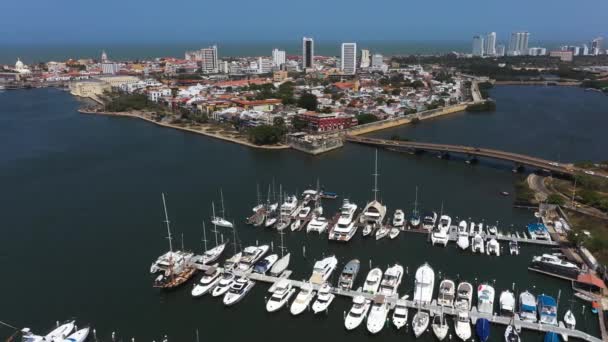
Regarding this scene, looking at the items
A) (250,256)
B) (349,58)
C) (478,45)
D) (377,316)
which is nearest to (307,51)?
(349,58)

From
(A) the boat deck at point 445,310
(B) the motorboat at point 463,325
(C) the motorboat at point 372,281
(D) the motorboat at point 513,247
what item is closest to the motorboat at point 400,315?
(A) the boat deck at point 445,310

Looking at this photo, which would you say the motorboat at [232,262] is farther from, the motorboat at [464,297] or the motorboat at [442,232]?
the motorboat at [442,232]

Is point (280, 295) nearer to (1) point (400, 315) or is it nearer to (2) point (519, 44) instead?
(1) point (400, 315)

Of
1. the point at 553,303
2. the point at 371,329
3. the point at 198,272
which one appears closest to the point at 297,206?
the point at 198,272

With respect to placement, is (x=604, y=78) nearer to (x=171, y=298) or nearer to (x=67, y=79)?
(x=171, y=298)

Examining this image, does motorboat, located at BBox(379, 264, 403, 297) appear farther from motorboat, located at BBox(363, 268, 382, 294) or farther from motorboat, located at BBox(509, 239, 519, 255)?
motorboat, located at BBox(509, 239, 519, 255)

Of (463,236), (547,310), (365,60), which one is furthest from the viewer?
(365,60)

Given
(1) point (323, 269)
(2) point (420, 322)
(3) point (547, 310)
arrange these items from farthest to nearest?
(1) point (323, 269) < (3) point (547, 310) < (2) point (420, 322)
